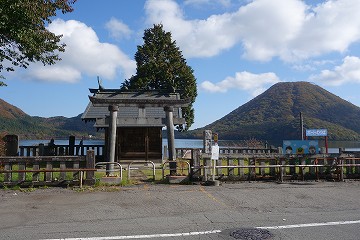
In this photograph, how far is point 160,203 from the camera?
8484 millimetres

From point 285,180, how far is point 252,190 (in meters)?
2.89

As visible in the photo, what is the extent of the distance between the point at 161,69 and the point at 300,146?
16.6 meters

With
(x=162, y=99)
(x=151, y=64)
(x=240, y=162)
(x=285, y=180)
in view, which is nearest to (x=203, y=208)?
(x=240, y=162)

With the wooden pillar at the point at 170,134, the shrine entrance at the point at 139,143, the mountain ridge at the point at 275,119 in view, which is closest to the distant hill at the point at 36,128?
the mountain ridge at the point at 275,119

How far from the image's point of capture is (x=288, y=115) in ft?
484

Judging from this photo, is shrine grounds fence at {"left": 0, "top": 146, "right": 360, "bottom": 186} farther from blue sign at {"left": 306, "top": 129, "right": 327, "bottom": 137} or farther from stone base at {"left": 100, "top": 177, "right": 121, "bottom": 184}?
blue sign at {"left": 306, "top": 129, "right": 327, "bottom": 137}

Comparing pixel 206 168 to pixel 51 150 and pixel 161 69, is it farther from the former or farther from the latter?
pixel 161 69

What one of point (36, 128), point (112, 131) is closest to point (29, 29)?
point (112, 131)

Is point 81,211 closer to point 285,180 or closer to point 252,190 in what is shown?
point 252,190

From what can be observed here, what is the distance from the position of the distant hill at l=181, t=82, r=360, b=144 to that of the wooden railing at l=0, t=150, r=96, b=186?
291ft

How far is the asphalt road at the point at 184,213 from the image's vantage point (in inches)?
231

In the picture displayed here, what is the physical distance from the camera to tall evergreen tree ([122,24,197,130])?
96.0ft

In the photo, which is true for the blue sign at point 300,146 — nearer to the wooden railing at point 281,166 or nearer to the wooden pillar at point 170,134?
the wooden railing at point 281,166

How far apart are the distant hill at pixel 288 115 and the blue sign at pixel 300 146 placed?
80801 millimetres
